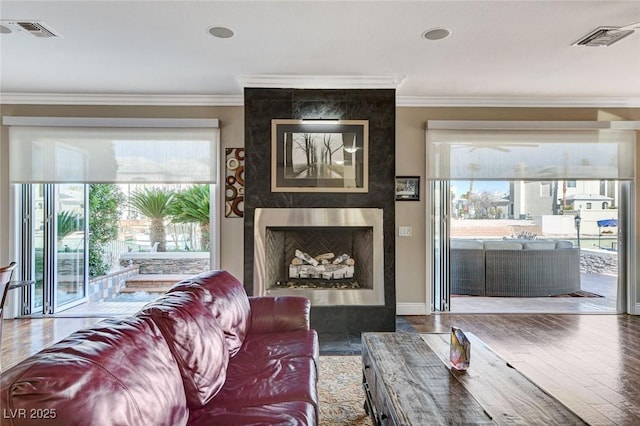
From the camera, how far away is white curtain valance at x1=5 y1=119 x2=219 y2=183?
4254 millimetres

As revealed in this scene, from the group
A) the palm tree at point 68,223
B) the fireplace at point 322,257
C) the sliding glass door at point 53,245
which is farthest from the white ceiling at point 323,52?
the palm tree at point 68,223

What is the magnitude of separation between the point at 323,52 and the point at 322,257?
2.08 meters

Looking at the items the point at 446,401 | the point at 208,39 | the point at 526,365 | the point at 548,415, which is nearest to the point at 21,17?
the point at 208,39

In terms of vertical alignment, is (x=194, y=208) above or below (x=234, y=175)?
below

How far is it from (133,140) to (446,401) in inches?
166

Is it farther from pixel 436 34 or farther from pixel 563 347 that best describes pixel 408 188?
pixel 563 347

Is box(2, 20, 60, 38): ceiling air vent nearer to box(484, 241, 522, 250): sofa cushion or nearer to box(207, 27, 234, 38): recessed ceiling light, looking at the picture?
box(207, 27, 234, 38): recessed ceiling light

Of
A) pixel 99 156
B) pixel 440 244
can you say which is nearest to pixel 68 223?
pixel 99 156

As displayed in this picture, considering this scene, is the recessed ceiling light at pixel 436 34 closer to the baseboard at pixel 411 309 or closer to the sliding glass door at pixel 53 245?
the baseboard at pixel 411 309

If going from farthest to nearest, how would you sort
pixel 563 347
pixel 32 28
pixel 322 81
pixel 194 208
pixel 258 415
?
1. pixel 194 208
2. pixel 322 81
3. pixel 563 347
4. pixel 32 28
5. pixel 258 415

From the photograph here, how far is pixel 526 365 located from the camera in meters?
2.96

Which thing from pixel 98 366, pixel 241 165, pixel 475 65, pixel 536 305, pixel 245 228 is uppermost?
pixel 475 65

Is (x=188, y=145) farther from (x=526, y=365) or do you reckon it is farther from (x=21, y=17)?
(x=526, y=365)

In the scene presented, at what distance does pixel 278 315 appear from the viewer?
2531mm
